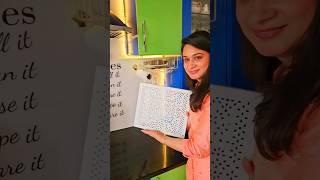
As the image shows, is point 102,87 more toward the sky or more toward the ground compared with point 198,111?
more toward the sky

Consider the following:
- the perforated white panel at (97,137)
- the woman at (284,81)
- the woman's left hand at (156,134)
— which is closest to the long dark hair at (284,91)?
the woman at (284,81)

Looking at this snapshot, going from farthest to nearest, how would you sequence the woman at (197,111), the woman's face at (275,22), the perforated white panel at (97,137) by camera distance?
the woman at (197,111) → the perforated white panel at (97,137) → the woman's face at (275,22)

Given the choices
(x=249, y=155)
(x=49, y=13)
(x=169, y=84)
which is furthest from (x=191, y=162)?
(x=49, y=13)

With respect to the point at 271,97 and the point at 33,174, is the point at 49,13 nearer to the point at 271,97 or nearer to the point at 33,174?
the point at 33,174

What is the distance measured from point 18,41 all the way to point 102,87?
305 millimetres

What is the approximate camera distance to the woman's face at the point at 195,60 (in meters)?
1.76

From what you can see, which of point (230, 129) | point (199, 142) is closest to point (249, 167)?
point (230, 129)

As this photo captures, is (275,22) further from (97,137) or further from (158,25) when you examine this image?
(158,25)

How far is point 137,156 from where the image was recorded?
1769mm

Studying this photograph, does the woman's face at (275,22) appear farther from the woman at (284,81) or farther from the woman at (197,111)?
the woman at (197,111)

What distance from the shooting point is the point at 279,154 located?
104 cm

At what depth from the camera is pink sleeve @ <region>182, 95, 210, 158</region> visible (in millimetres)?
1777

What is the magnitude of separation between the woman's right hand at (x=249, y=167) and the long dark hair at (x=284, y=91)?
1.7 inches

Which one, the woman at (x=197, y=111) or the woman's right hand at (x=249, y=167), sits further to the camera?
Answer: the woman at (x=197, y=111)
